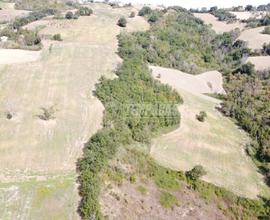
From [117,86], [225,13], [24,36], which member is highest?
[117,86]

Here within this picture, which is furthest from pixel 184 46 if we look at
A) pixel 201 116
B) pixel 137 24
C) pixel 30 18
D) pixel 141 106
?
pixel 141 106

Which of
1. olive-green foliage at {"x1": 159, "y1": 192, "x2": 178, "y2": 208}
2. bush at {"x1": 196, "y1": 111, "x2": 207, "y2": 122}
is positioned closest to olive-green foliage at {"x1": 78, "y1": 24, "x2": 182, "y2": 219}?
olive-green foliage at {"x1": 159, "y1": 192, "x2": 178, "y2": 208}

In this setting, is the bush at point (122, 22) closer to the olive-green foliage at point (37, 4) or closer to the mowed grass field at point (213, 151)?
the olive-green foliage at point (37, 4)

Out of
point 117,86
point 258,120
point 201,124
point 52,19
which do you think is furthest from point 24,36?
point 258,120

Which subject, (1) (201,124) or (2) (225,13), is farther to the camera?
(2) (225,13)

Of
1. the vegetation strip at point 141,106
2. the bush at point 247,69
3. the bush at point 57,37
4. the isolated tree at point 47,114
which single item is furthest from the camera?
the bush at point 57,37

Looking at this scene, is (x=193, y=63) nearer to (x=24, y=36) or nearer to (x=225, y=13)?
(x=24, y=36)

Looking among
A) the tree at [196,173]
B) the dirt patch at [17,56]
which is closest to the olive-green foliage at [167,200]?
the tree at [196,173]
